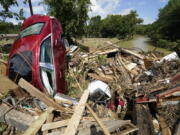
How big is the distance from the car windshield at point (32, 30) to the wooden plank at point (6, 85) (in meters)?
1.59

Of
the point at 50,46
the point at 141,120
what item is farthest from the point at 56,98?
the point at 141,120

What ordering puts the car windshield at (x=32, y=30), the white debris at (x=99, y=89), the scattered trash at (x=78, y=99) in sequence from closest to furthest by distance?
1. the scattered trash at (x=78, y=99)
2. the white debris at (x=99, y=89)
3. the car windshield at (x=32, y=30)

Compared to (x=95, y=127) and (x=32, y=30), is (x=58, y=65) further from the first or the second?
(x=95, y=127)

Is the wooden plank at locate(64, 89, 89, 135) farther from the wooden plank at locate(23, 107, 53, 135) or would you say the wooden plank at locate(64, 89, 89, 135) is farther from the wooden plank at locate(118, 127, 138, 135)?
the wooden plank at locate(118, 127, 138, 135)

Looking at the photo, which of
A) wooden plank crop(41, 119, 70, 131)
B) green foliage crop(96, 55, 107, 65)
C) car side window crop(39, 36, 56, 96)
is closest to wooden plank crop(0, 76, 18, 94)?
car side window crop(39, 36, 56, 96)

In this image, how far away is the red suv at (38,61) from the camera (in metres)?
5.27

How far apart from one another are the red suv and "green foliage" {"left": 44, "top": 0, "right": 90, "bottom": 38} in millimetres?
12598

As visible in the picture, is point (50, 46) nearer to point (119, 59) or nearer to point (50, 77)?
point (50, 77)

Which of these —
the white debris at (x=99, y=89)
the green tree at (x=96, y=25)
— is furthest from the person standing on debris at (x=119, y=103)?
the green tree at (x=96, y=25)

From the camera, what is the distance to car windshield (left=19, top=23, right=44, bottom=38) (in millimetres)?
6341

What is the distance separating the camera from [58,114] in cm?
439

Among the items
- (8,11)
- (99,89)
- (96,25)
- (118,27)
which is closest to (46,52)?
(99,89)

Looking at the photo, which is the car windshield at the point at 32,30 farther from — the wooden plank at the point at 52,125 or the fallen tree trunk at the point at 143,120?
the fallen tree trunk at the point at 143,120

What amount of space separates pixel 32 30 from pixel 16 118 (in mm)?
3197
